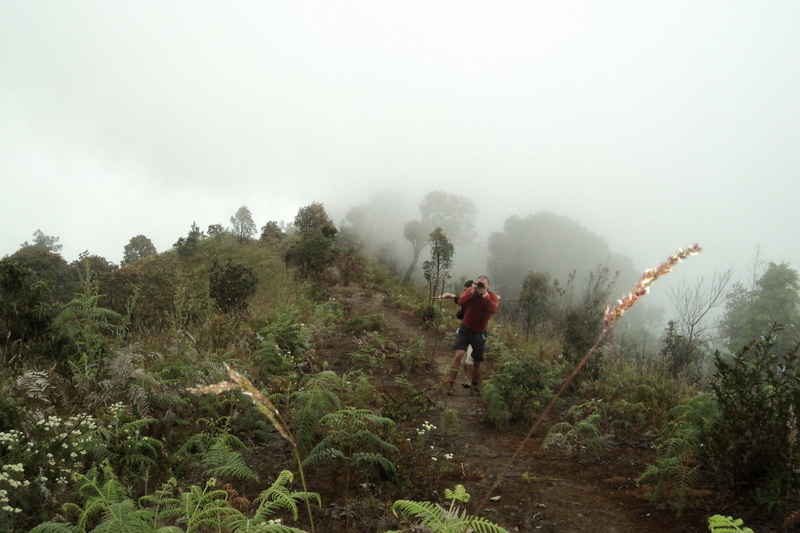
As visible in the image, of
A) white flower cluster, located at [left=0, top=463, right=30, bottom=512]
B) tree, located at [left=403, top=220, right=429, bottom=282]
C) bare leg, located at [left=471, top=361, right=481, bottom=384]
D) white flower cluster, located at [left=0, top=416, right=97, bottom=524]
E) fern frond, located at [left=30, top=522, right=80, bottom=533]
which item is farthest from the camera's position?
tree, located at [left=403, top=220, right=429, bottom=282]

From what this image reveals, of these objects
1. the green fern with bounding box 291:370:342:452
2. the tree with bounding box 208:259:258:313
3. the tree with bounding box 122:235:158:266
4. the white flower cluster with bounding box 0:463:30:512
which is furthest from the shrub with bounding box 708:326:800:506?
the tree with bounding box 122:235:158:266

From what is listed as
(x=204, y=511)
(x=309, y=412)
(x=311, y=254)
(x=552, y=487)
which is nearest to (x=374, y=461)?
(x=309, y=412)

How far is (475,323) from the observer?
7652mm

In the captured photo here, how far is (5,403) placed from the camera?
3189 mm

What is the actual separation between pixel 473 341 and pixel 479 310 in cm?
59

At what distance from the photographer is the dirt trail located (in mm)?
3582

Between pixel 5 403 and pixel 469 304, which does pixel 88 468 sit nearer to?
pixel 5 403

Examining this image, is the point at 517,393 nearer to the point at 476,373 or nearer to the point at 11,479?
the point at 476,373

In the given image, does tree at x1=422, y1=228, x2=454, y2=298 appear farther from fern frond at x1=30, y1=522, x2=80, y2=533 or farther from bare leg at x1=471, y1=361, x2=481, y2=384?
fern frond at x1=30, y1=522, x2=80, y2=533

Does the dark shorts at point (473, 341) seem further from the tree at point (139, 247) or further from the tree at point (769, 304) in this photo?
the tree at point (139, 247)

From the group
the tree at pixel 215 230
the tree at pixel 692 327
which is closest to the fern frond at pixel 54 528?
the tree at pixel 692 327

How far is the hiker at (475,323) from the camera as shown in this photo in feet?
25.0

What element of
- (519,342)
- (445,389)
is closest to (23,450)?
(445,389)

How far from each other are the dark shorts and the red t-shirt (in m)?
0.09
